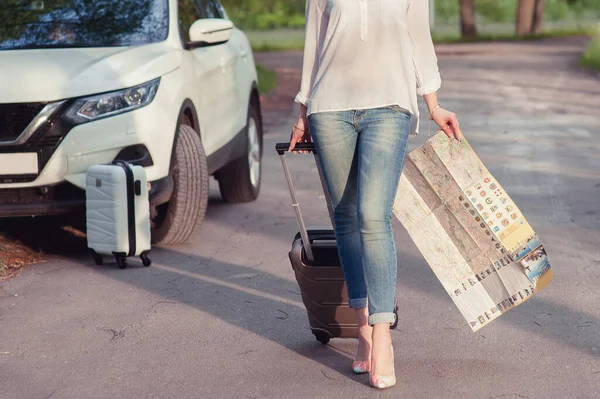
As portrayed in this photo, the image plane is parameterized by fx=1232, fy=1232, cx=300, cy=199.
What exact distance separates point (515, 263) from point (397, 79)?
891 mm

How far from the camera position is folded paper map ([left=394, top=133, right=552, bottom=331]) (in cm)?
491

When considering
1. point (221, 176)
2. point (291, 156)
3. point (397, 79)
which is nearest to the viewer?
point (397, 79)

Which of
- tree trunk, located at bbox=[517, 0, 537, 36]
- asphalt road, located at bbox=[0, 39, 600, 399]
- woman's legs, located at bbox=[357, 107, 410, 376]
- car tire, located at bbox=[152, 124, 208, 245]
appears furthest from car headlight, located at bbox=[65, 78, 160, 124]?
tree trunk, located at bbox=[517, 0, 537, 36]

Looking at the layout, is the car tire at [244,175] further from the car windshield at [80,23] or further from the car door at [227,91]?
the car windshield at [80,23]

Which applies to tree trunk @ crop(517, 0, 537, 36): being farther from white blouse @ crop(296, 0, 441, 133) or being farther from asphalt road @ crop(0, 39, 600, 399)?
white blouse @ crop(296, 0, 441, 133)

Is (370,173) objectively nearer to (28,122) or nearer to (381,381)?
(381,381)

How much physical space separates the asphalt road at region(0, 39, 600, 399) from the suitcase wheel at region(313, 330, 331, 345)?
0.04 m

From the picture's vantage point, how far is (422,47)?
4.76 m

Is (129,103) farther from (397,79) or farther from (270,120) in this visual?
(270,120)

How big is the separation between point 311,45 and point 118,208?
2.51m

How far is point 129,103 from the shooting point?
731 centimetres

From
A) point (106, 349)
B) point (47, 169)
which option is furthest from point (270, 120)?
point (106, 349)

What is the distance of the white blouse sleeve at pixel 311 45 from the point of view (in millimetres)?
4797

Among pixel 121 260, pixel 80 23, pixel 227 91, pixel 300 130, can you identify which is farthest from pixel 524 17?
pixel 300 130
